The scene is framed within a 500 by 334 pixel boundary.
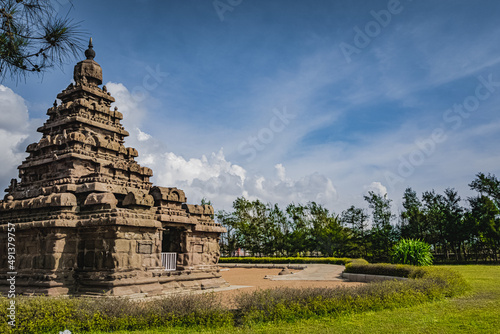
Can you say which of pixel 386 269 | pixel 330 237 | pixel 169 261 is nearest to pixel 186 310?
pixel 169 261

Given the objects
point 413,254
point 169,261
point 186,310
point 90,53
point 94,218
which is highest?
point 90,53

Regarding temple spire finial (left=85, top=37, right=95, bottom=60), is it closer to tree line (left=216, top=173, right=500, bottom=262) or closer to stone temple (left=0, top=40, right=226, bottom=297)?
stone temple (left=0, top=40, right=226, bottom=297)

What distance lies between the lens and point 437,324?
687cm

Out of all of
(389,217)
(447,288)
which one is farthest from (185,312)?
(389,217)

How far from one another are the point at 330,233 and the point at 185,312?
31.9 m

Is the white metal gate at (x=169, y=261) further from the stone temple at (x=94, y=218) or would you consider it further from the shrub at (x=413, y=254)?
the shrub at (x=413, y=254)

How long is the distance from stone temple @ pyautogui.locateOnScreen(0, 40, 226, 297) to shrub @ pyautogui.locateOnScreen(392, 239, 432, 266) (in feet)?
30.9

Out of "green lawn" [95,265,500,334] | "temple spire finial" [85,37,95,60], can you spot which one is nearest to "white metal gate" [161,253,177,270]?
"green lawn" [95,265,500,334]

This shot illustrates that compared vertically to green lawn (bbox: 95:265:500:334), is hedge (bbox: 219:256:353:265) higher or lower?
lower

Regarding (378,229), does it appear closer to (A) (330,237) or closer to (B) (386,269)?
(A) (330,237)

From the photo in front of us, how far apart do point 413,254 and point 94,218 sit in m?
15.1

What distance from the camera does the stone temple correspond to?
11.8m

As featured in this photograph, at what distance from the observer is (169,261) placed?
14.4 m

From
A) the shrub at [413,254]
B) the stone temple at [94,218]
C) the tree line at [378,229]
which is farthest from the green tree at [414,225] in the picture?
the stone temple at [94,218]
